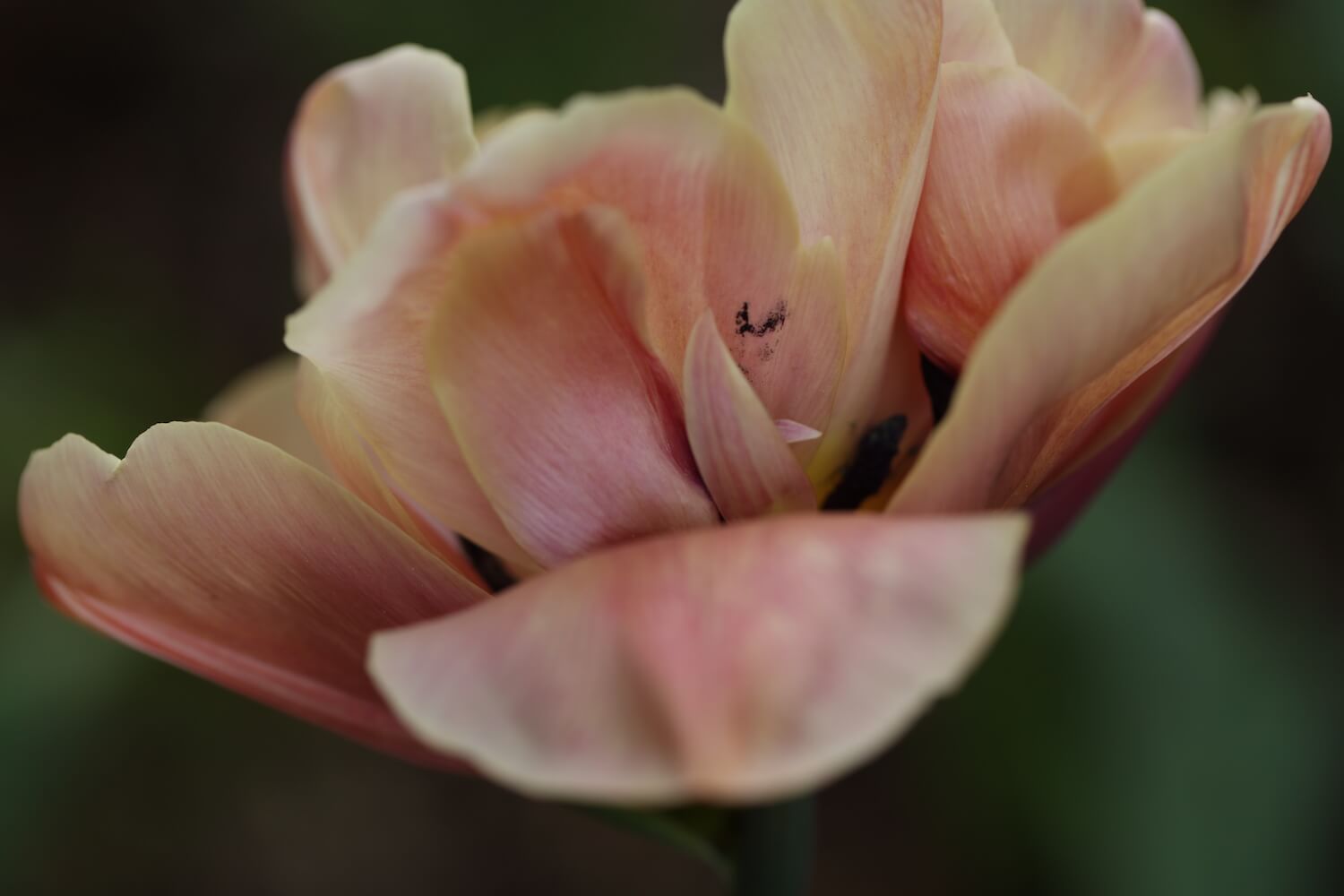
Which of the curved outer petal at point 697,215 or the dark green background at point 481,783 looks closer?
the curved outer petal at point 697,215

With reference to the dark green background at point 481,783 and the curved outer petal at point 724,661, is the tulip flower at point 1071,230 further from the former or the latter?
the dark green background at point 481,783

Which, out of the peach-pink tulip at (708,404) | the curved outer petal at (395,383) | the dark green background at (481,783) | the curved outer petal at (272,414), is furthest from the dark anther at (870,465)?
the dark green background at (481,783)

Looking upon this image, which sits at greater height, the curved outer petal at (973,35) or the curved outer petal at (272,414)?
the curved outer petal at (973,35)

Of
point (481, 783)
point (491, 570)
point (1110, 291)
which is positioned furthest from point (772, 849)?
point (481, 783)

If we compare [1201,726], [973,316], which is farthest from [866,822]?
[973,316]

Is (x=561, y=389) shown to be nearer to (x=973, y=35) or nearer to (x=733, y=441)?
(x=733, y=441)

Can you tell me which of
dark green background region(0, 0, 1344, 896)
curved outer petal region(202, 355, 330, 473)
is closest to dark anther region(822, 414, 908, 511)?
curved outer petal region(202, 355, 330, 473)

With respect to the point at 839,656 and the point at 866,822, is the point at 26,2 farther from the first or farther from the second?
the point at 839,656
